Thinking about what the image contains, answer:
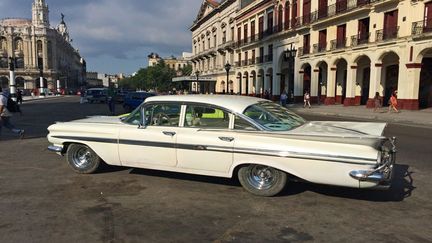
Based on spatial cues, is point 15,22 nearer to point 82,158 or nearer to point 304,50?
point 304,50

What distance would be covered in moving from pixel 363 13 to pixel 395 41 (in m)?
4.86

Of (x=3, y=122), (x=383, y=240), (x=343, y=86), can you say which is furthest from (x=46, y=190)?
(x=343, y=86)

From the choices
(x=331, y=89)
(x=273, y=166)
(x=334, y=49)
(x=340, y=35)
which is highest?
(x=340, y=35)

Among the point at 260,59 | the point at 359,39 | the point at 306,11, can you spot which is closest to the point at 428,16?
the point at 359,39

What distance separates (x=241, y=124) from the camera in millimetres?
5570

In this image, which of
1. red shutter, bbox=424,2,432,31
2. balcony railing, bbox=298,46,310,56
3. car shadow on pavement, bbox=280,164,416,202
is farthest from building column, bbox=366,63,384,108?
car shadow on pavement, bbox=280,164,416,202

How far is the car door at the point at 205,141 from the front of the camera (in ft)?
18.1

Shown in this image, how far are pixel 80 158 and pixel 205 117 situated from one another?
2.64m

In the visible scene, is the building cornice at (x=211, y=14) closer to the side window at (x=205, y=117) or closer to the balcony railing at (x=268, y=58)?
the balcony railing at (x=268, y=58)

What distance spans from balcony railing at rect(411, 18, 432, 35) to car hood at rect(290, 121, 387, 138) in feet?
72.2

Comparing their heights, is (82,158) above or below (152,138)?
below

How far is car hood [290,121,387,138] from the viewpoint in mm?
5203

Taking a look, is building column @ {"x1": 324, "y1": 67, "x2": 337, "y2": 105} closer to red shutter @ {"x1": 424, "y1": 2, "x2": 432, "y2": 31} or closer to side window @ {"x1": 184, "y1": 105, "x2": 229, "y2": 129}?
red shutter @ {"x1": 424, "y1": 2, "x2": 432, "y2": 31}

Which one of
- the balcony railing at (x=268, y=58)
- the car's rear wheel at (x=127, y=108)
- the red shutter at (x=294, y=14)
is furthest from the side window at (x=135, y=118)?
the balcony railing at (x=268, y=58)
